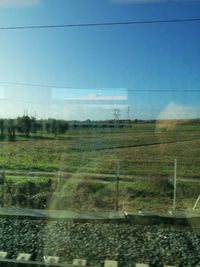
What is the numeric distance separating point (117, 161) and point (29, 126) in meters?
7.55

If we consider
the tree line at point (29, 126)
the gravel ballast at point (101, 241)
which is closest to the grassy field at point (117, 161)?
the tree line at point (29, 126)

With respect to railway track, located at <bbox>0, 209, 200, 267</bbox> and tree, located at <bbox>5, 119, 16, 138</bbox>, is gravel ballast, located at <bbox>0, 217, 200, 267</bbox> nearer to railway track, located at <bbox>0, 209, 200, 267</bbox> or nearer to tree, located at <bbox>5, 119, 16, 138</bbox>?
railway track, located at <bbox>0, 209, 200, 267</bbox>

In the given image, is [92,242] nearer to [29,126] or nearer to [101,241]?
[101,241]

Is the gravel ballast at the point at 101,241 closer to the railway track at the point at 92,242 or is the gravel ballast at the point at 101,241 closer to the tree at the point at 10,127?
the railway track at the point at 92,242

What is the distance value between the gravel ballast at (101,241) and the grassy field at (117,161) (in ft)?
6.44

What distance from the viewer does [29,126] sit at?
20.2 meters

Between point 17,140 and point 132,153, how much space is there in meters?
6.53

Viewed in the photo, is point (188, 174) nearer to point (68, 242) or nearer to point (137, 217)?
point (137, 217)

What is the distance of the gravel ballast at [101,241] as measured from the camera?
5.52 metres

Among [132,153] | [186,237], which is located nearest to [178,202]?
[186,237]

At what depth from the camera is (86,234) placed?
21.7ft

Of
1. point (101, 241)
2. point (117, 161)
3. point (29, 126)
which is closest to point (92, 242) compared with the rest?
point (101, 241)

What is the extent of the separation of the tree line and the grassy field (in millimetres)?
579

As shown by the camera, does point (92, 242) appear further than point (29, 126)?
No
